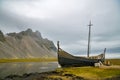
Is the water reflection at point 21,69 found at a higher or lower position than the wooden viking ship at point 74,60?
lower

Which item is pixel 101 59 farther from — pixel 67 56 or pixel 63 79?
pixel 63 79

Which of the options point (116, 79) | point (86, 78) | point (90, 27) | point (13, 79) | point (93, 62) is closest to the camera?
point (116, 79)

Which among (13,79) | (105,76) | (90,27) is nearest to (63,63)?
(90,27)

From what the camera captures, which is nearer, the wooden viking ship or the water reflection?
the wooden viking ship

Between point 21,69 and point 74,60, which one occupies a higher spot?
point 74,60

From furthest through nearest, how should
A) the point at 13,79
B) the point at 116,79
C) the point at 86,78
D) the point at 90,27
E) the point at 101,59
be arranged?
the point at 90,27 < the point at 101,59 < the point at 13,79 < the point at 86,78 < the point at 116,79

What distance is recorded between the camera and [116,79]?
1470 inches

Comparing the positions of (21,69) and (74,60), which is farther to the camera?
(21,69)

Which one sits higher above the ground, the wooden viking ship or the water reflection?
the wooden viking ship

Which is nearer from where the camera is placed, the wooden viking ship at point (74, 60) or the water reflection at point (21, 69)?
the wooden viking ship at point (74, 60)

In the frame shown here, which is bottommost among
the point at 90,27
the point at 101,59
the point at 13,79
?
the point at 13,79

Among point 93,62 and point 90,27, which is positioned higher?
point 90,27

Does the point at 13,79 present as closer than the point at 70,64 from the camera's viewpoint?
Yes

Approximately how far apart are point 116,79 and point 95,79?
3.47 meters
